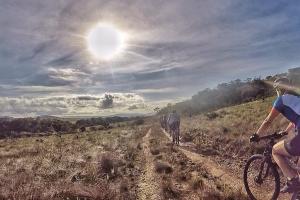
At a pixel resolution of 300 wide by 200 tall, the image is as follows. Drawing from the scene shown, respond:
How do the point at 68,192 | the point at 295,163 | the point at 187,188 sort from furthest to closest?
the point at 187,188 → the point at 68,192 → the point at 295,163

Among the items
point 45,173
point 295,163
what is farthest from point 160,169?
point 295,163

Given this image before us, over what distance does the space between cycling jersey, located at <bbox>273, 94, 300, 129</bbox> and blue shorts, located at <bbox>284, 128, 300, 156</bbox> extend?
268 mm

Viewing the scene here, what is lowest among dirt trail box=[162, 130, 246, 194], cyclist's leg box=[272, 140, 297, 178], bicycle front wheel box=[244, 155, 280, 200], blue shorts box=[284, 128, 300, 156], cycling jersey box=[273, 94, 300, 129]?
dirt trail box=[162, 130, 246, 194]

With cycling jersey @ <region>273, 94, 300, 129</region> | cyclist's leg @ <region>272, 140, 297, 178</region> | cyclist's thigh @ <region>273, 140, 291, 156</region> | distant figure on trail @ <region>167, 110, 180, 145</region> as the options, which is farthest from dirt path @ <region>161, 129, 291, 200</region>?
distant figure on trail @ <region>167, 110, 180, 145</region>

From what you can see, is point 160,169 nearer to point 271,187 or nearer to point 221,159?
point 221,159

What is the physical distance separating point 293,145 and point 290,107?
775mm

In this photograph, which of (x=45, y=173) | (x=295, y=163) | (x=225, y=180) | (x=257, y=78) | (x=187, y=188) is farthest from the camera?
(x=257, y=78)

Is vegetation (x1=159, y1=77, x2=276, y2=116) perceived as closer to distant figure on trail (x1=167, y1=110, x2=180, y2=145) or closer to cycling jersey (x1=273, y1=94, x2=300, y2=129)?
distant figure on trail (x1=167, y1=110, x2=180, y2=145)

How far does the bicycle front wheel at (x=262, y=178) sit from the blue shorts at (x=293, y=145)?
120 centimetres

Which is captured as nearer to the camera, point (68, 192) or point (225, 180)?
point (68, 192)

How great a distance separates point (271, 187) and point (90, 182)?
6.68m

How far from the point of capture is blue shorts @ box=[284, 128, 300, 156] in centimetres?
789

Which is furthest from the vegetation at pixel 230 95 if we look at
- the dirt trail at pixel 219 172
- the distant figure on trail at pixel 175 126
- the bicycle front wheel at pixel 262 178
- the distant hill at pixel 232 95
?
the bicycle front wheel at pixel 262 178

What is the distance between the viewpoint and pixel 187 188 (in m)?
12.9
